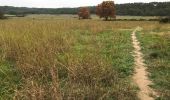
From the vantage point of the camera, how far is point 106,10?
74.1 metres

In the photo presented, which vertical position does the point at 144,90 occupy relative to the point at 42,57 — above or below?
below

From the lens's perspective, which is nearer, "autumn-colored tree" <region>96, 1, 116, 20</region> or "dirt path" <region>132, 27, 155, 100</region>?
"dirt path" <region>132, 27, 155, 100</region>

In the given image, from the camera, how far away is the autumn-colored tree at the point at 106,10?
73.6 metres

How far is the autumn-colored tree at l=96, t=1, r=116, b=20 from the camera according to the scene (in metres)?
73.6

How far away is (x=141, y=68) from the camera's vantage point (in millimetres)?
8328

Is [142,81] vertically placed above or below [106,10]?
above

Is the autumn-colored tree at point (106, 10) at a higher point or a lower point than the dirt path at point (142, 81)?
lower

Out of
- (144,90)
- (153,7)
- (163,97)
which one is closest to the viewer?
(163,97)

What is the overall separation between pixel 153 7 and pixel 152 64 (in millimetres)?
93927

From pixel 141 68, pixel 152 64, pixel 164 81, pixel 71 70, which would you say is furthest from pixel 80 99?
pixel 152 64

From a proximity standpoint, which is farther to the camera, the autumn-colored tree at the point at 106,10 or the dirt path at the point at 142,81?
the autumn-colored tree at the point at 106,10

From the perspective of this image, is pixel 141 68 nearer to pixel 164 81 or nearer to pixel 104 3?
pixel 164 81

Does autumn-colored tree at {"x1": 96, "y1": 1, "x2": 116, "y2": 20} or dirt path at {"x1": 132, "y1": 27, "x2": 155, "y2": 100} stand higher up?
dirt path at {"x1": 132, "y1": 27, "x2": 155, "y2": 100}

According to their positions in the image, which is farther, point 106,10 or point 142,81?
point 106,10
